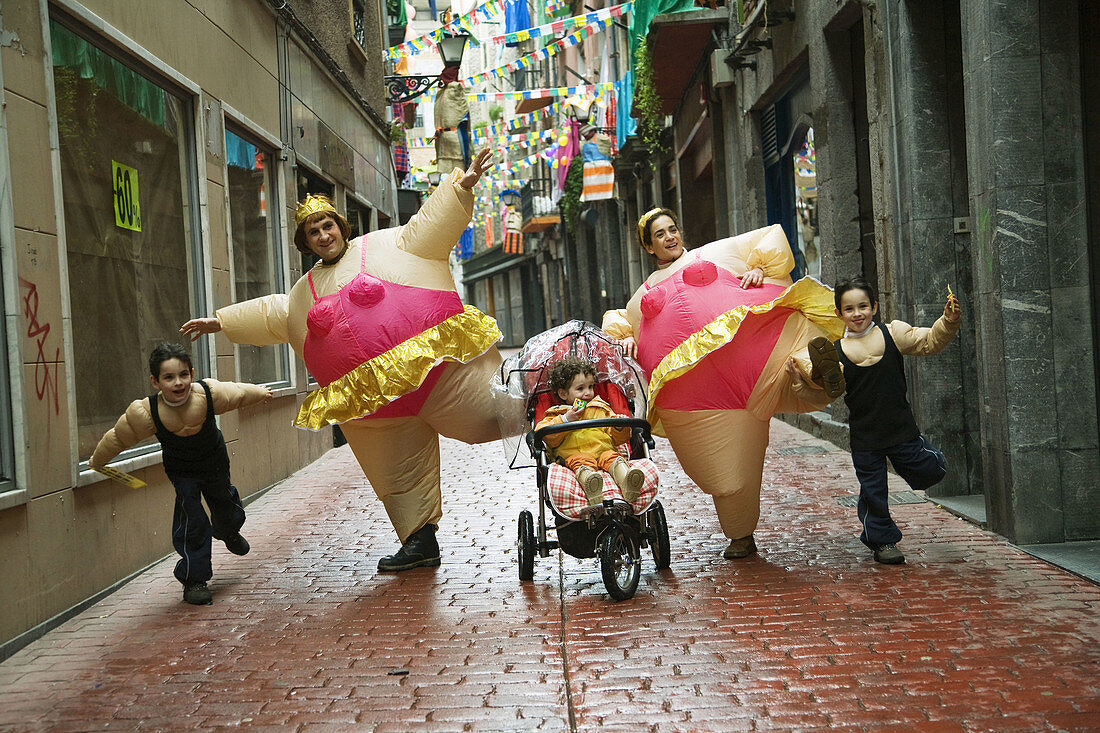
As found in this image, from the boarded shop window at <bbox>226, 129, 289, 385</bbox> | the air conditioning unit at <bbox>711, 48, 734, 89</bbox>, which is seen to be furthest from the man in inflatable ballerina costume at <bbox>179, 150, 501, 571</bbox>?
the air conditioning unit at <bbox>711, 48, 734, 89</bbox>

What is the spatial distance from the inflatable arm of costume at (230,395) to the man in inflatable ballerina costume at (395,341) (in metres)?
0.32

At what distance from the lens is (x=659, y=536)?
599 cm

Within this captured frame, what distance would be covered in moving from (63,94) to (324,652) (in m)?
3.62

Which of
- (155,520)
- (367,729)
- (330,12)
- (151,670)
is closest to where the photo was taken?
(367,729)

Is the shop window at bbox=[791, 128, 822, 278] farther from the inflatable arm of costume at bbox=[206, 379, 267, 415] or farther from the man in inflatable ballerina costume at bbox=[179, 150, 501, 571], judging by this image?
the inflatable arm of costume at bbox=[206, 379, 267, 415]

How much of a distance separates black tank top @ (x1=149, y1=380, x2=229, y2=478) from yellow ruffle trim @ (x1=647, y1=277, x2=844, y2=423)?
2.34 meters

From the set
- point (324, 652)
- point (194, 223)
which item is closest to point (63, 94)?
point (194, 223)

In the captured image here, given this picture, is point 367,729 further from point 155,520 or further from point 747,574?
point 155,520

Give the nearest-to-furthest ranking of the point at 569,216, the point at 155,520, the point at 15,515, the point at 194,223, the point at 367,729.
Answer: the point at 367,729 → the point at 15,515 → the point at 155,520 → the point at 194,223 → the point at 569,216

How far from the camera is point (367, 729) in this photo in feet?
12.4

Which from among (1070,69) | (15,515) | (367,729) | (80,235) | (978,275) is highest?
(1070,69)

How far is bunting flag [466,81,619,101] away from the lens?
21672mm

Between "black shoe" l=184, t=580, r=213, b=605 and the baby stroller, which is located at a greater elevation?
the baby stroller

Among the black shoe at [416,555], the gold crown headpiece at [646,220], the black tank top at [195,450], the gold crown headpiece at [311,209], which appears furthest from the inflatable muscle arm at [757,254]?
the black tank top at [195,450]
